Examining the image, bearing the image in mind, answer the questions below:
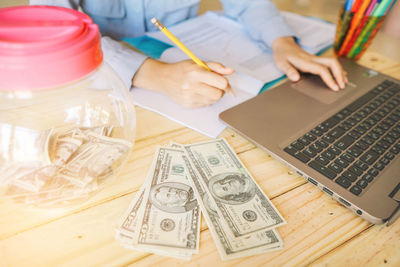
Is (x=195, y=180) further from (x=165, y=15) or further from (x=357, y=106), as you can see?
(x=165, y=15)

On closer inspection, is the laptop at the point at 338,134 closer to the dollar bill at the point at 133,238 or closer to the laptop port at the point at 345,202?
the laptop port at the point at 345,202

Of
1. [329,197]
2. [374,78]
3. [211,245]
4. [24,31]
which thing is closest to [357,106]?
[374,78]

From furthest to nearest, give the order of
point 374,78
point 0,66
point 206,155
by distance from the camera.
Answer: point 374,78, point 206,155, point 0,66

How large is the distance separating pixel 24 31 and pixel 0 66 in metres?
0.05

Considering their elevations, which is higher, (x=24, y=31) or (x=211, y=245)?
(x=24, y=31)

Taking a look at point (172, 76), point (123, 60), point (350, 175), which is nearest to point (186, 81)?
point (172, 76)

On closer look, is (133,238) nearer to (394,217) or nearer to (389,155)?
(394,217)

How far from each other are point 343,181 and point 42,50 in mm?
505

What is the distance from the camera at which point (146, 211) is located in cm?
45

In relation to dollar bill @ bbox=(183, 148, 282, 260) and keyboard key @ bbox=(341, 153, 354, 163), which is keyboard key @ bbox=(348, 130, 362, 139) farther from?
dollar bill @ bbox=(183, 148, 282, 260)

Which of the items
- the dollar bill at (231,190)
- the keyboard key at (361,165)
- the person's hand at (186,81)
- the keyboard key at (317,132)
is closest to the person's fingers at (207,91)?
the person's hand at (186,81)

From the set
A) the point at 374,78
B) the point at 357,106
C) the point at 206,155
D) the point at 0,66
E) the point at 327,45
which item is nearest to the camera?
the point at 0,66

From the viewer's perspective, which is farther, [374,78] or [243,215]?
[374,78]

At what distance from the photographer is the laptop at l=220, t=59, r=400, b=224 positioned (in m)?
0.49
